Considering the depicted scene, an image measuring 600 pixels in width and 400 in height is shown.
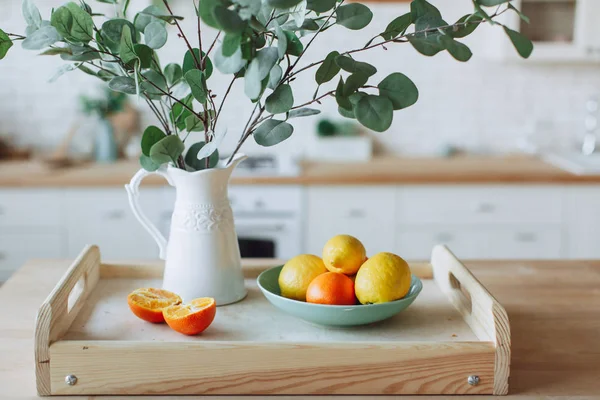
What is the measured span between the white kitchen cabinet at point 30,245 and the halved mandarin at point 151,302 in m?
2.18

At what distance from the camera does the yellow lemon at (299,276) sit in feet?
4.61

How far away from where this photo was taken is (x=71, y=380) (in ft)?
3.90

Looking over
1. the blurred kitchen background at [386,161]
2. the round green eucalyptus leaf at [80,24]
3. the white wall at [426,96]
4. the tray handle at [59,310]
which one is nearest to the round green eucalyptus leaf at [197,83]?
the round green eucalyptus leaf at [80,24]

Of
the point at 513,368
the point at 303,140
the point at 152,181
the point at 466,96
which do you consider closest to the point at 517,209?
the point at 466,96

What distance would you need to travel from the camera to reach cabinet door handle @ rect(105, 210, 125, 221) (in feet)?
11.2

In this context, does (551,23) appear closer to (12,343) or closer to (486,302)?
(486,302)

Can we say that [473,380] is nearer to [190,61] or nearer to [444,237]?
[190,61]

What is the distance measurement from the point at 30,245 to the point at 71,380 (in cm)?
242

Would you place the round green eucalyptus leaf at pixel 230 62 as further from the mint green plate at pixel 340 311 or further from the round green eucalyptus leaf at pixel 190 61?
the mint green plate at pixel 340 311

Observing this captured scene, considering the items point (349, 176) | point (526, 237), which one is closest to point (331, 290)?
point (349, 176)

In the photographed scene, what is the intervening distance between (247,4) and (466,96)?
10.3 ft

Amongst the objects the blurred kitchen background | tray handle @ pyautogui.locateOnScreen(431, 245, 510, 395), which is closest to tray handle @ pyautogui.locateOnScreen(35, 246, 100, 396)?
tray handle @ pyautogui.locateOnScreen(431, 245, 510, 395)

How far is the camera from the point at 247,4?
42.1 inches

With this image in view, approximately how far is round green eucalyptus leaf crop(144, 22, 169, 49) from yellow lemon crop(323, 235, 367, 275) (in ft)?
1.55
